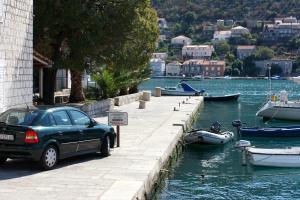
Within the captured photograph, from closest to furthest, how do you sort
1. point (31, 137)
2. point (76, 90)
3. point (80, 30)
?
point (31, 137) < point (80, 30) < point (76, 90)

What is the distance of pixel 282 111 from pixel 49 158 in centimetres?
3007

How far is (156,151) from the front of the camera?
58.4 ft

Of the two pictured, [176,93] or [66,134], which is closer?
[66,134]

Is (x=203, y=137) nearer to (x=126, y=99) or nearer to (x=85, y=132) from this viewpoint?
(x=85, y=132)

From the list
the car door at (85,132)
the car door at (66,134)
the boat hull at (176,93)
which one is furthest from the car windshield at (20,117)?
the boat hull at (176,93)

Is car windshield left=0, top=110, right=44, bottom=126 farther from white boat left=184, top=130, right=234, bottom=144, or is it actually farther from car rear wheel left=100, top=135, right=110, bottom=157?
white boat left=184, top=130, right=234, bottom=144

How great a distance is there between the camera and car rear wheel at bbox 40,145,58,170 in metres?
13.3

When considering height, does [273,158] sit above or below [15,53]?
below

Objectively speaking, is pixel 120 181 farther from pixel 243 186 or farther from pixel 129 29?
pixel 129 29

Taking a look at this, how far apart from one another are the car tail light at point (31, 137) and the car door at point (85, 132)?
183 cm

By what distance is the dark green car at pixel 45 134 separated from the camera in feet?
42.4

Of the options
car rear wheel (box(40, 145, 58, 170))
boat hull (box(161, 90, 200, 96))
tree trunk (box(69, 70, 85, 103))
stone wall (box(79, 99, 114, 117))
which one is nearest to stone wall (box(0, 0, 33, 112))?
car rear wheel (box(40, 145, 58, 170))

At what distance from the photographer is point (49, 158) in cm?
1358

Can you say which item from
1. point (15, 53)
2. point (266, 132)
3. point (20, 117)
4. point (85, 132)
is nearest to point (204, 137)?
point (266, 132)
